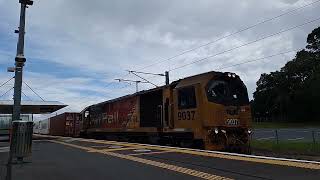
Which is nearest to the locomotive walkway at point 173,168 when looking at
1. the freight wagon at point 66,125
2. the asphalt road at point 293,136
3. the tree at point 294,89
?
the asphalt road at point 293,136

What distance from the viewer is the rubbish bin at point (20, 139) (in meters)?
11.5

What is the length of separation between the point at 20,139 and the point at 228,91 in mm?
10030

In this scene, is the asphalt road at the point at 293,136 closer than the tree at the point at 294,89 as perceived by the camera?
Yes

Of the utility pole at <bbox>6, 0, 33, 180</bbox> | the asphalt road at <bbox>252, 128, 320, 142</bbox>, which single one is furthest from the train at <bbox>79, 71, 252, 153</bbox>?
the asphalt road at <bbox>252, 128, 320, 142</bbox>

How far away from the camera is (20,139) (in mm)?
11586

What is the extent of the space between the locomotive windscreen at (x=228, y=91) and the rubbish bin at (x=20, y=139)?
28.0 feet

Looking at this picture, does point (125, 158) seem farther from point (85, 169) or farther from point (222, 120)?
point (222, 120)

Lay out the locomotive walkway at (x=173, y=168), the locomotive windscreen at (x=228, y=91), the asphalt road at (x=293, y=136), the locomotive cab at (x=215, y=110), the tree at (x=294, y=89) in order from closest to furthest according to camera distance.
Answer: the locomotive walkway at (x=173, y=168), the locomotive cab at (x=215, y=110), the locomotive windscreen at (x=228, y=91), the asphalt road at (x=293, y=136), the tree at (x=294, y=89)

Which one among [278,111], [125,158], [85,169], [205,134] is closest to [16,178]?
[85,169]

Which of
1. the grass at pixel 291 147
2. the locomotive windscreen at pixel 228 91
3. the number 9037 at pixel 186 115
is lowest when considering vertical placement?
the grass at pixel 291 147

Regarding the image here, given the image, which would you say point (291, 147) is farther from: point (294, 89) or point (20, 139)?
point (294, 89)

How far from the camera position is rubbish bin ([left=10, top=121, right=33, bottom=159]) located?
11.5 meters

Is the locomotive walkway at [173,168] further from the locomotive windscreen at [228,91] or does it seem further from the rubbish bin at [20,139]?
the locomotive windscreen at [228,91]

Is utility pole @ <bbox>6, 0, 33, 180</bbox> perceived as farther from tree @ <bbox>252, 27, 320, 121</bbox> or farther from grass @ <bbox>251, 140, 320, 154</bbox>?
tree @ <bbox>252, 27, 320, 121</bbox>
